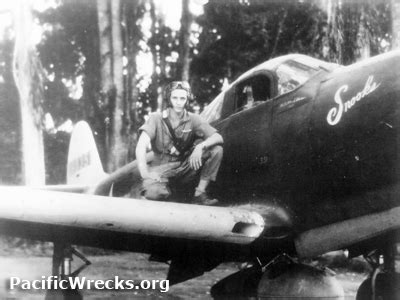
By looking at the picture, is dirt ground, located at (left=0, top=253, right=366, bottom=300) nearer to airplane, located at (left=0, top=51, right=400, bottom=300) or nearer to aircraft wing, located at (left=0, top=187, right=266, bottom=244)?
airplane, located at (left=0, top=51, right=400, bottom=300)

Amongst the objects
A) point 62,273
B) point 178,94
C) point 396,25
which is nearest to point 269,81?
point 178,94

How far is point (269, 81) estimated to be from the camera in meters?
5.40

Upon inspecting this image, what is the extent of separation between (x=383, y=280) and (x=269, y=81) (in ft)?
7.23

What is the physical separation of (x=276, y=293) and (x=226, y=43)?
1422cm

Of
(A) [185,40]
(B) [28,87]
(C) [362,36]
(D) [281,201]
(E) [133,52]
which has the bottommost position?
(D) [281,201]

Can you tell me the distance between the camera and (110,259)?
1276cm

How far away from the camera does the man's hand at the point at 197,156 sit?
4988 millimetres

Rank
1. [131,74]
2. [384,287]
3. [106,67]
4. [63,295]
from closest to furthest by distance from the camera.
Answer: [63,295]
[384,287]
[106,67]
[131,74]

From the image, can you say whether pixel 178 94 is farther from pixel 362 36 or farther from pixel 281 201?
pixel 362 36

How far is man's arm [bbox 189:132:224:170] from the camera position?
4.99 metres

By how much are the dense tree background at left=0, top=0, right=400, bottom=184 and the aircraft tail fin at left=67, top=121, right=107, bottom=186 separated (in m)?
3.51

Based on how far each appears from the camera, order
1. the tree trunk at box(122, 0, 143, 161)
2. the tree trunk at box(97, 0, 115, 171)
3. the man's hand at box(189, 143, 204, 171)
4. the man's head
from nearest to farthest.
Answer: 1. the man's hand at box(189, 143, 204, 171)
2. the man's head
3. the tree trunk at box(97, 0, 115, 171)
4. the tree trunk at box(122, 0, 143, 161)

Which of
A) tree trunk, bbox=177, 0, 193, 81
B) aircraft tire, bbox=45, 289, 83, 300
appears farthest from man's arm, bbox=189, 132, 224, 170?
tree trunk, bbox=177, 0, 193, 81

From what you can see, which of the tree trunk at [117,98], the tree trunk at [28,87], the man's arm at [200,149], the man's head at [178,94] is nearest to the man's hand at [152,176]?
the man's arm at [200,149]
